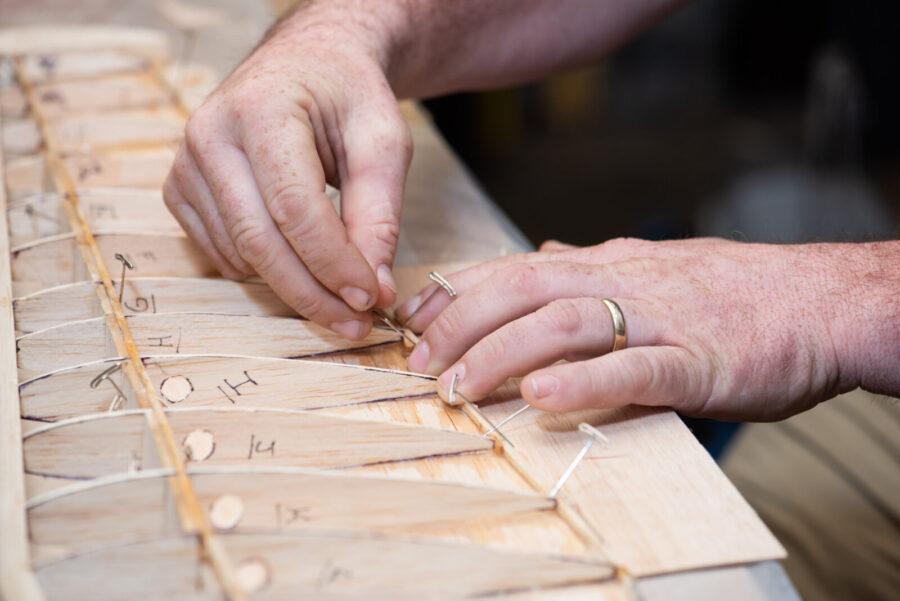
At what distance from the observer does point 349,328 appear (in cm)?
141

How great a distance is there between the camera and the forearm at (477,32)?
1898mm

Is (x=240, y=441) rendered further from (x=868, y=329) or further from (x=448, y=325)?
(x=868, y=329)

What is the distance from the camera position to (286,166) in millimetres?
1364

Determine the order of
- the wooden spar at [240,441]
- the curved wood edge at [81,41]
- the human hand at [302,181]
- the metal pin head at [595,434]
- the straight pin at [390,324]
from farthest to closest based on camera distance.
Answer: the curved wood edge at [81,41]
the straight pin at [390,324]
the human hand at [302,181]
the metal pin head at [595,434]
the wooden spar at [240,441]

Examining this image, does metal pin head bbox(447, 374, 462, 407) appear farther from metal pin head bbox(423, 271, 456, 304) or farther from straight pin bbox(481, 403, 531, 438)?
→ metal pin head bbox(423, 271, 456, 304)

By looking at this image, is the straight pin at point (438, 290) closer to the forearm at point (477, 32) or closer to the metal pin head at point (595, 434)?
the metal pin head at point (595, 434)

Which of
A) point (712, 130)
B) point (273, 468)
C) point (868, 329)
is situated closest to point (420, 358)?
point (273, 468)

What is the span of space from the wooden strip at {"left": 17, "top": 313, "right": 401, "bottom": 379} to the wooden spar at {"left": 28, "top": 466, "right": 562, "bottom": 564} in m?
0.37

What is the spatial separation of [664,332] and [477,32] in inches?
49.5

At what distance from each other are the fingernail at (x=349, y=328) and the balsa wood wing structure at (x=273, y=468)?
34 mm

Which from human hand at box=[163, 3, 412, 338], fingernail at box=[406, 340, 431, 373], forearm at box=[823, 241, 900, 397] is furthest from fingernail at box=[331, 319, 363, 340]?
forearm at box=[823, 241, 900, 397]

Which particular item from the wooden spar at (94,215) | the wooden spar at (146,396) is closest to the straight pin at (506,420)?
the wooden spar at (146,396)

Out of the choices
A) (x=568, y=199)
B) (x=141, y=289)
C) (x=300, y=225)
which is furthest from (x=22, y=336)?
(x=568, y=199)

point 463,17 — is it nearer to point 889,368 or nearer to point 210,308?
point 210,308
